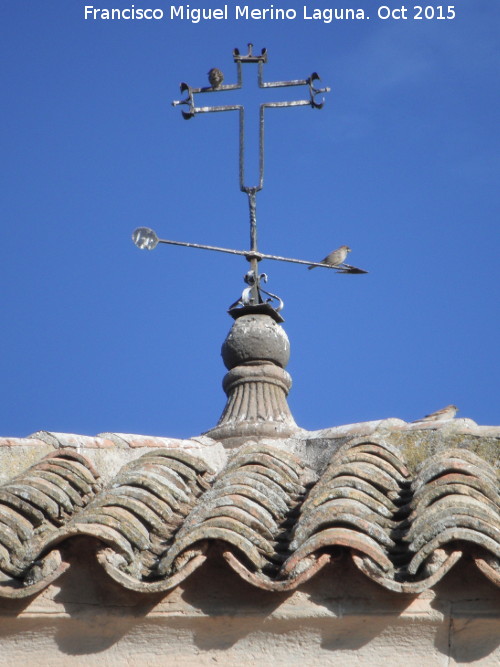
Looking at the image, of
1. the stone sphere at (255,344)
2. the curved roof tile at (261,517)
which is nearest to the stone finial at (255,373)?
the stone sphere at (255,344)

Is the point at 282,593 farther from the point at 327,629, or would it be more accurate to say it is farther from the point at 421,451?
the point at 421,451

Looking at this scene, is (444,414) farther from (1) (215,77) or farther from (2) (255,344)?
(1) (215,77)

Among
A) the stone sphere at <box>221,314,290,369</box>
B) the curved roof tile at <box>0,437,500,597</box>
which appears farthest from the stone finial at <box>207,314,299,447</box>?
the curved roof tile at <box>0,437,500,597</box>

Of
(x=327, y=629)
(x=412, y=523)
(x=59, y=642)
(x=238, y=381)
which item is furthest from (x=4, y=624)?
(x=238, y=381)

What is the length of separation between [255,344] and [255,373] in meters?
0.21

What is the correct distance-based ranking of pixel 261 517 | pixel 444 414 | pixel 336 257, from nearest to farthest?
pixel 261 517 < pixel 444 414 < pixel 336 257

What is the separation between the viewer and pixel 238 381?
7.71m

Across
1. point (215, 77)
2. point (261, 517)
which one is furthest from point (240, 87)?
point (261, 517)

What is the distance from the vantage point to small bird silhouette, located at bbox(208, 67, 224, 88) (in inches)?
326

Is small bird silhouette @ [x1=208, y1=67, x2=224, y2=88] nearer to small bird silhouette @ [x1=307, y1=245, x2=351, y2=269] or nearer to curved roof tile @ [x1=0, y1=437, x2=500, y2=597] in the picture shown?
small bird silhouette @ [x1=307, y1=245, x2=351, y2=269]

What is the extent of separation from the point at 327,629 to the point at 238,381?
136 inches

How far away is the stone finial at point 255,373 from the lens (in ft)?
24.1

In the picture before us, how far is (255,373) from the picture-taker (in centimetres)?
769

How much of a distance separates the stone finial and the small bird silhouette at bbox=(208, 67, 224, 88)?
176 centimetres
